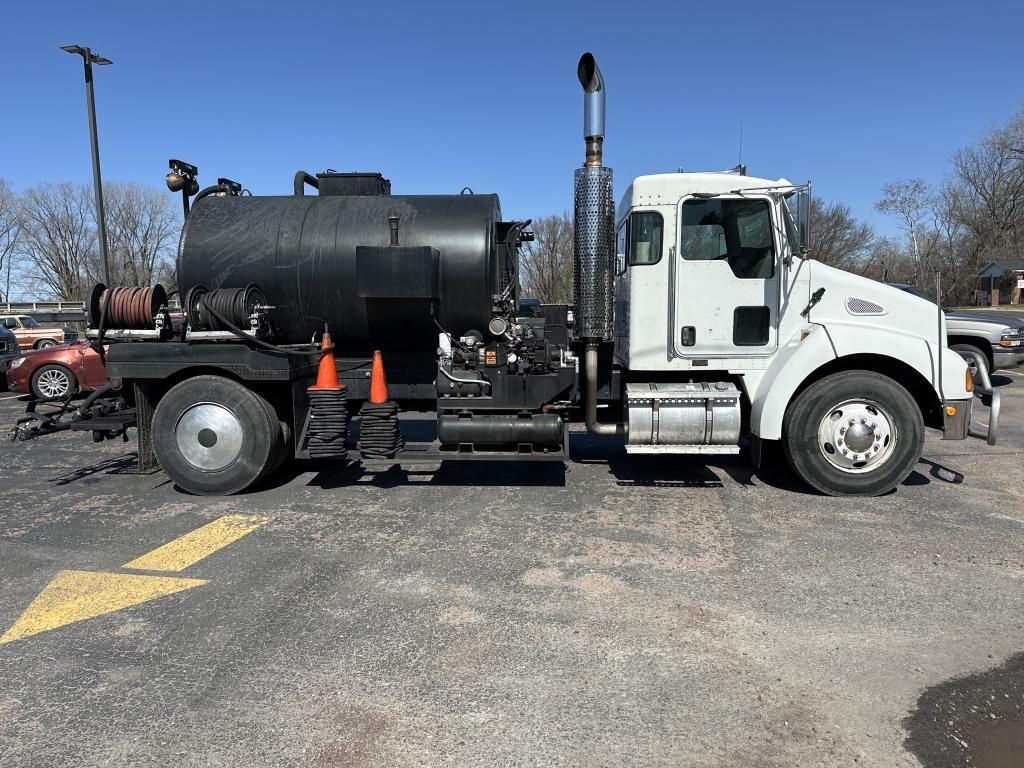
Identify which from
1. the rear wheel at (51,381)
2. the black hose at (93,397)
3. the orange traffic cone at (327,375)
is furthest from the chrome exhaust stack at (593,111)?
the rear wheel at (51,381)

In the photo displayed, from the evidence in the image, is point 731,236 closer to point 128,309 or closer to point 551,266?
point 128,309

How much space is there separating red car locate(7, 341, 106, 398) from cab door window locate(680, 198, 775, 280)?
11450 mm

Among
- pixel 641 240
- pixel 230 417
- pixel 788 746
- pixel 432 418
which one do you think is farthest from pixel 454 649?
pixel 432 418

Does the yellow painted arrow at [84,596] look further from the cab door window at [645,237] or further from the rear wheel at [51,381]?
the rear wheel at [51,381]

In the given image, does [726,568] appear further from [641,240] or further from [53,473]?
[53,473]

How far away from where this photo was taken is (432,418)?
10.2 m

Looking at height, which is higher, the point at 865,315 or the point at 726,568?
the point at 865,315

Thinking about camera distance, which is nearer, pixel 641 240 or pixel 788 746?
pixel 788 746

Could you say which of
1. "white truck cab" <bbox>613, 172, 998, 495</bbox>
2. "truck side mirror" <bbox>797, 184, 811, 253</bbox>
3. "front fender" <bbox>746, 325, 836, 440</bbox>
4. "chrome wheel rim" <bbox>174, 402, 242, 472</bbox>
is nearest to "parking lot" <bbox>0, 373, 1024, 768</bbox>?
"chrome wheel rim" <bbox>174, 402, 242, 472</bbox>

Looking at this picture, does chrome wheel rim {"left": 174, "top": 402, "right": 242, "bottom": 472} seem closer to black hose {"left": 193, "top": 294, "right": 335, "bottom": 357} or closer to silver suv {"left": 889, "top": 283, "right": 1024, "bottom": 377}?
black hose {"left": 193, "top": 294, "right": 335, "bottom": 357}

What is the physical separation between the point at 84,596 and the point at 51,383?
1038 cm

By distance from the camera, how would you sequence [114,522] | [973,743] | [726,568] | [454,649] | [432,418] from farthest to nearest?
[432,418] → [114,522] → [726,568] → [454,649] → [973,743]

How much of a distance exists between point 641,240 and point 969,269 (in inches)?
2453

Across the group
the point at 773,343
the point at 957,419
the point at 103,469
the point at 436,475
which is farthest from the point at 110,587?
→ the point at 957,419
